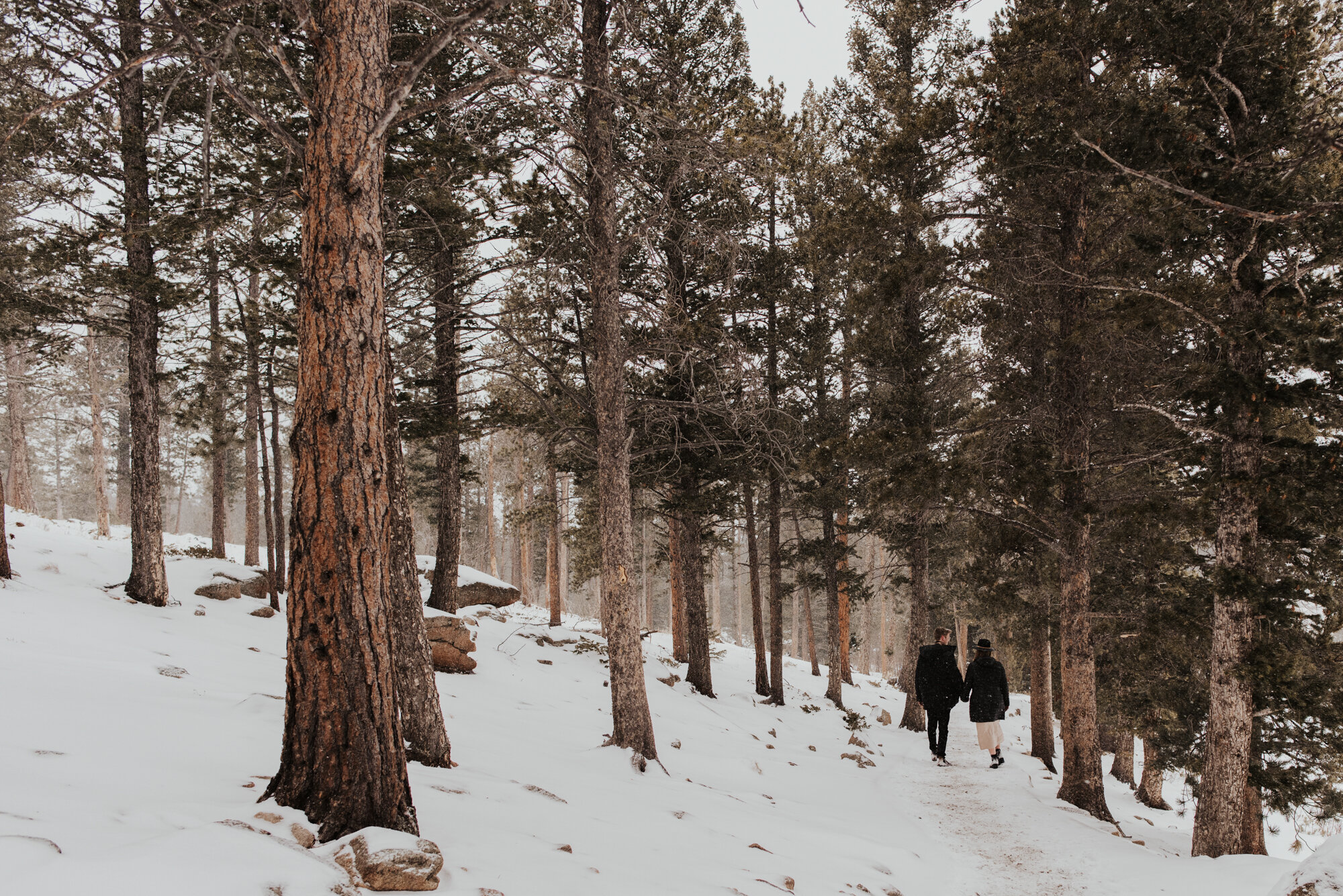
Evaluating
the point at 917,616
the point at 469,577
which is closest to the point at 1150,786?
the point at 917,616

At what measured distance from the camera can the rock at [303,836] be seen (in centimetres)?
301

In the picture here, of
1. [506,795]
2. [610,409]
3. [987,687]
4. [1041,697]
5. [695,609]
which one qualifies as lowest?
[1041,697]

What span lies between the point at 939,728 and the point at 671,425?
23.2ft

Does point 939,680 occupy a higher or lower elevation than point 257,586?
lower

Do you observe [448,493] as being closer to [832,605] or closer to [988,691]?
[832,605]

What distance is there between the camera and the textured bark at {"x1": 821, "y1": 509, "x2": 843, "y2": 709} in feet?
54.9

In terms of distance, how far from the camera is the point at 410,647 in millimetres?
5348

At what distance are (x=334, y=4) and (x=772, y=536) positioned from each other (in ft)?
45.2

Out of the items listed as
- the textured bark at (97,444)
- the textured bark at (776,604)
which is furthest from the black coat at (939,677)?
the textured bark at (97,444)

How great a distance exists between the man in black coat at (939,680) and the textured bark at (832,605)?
5958mm

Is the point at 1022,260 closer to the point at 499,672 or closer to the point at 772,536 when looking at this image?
the point at 772,536

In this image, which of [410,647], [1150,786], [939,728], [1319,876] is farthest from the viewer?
[1150,786]

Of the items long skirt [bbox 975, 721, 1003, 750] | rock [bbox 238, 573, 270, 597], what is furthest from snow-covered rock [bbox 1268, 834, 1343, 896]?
rock [bbox 238, 573, 270, 597]

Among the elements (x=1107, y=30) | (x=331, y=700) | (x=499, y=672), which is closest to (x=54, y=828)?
(x=331, y=700)
